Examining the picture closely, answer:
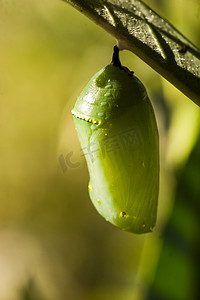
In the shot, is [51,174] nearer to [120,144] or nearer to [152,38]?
[120,144]

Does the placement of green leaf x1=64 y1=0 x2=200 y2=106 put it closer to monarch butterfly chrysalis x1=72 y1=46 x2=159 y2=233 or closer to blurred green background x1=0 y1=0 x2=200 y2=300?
monarch butterfly chrysalis x1=72 y1=46 x2=159 y2=233

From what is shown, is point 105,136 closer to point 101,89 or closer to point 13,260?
point 101,89

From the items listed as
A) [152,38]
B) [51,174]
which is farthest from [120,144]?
[51,174]

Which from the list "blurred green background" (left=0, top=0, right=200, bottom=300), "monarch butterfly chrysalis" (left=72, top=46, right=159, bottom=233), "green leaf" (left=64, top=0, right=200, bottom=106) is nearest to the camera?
"green leaf" (left=64, top=0, right=200, bottom=106)

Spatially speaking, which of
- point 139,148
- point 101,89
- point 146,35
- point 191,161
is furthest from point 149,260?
point 146,35

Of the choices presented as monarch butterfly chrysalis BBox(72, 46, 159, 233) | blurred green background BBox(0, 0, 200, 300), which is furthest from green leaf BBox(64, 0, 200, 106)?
blurred green background BBox(0, 0, 200, 300)
